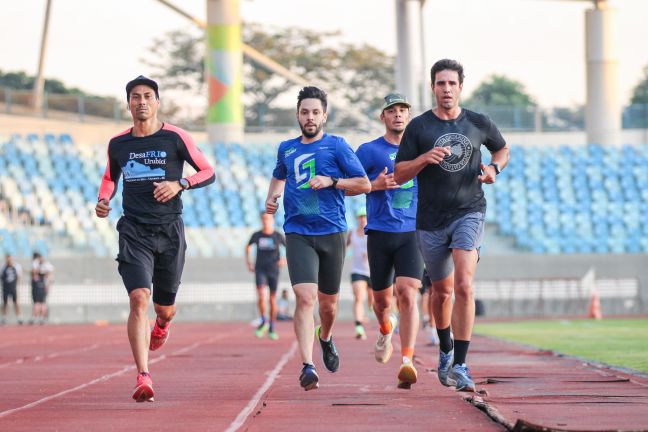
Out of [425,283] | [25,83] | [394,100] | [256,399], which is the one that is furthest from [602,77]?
[25,83]

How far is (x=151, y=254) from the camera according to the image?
10.2 meters

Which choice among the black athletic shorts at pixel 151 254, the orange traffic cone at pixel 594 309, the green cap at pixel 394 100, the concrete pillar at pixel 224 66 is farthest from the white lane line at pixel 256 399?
the concrete pillar at pixel 224 66

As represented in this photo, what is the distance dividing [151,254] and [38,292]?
25.7 meters

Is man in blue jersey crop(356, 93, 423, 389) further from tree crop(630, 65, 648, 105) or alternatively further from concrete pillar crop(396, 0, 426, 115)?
tree crop(630, 65, 648, 105)

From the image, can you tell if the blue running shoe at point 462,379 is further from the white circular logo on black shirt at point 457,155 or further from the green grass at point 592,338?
the green grass at point 592,338

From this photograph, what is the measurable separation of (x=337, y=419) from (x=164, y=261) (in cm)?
252

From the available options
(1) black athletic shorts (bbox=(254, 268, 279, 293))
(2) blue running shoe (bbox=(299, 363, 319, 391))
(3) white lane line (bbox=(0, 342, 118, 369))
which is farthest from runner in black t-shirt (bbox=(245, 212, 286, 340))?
(2) blue running shoe (bbox=(299, 363, 319, 391))

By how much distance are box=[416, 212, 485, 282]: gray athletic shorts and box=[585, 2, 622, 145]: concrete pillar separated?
3504cm

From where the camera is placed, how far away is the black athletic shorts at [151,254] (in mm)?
9969

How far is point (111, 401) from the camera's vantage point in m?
9.90

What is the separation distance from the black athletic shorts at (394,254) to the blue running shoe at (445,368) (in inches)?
33.0

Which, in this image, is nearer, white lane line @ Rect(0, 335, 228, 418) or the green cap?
white lane line @ Rect(0, 335, 228, 418)

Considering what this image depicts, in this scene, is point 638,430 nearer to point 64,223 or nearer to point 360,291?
point 360,291

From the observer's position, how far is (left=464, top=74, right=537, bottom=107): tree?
9500 cm
